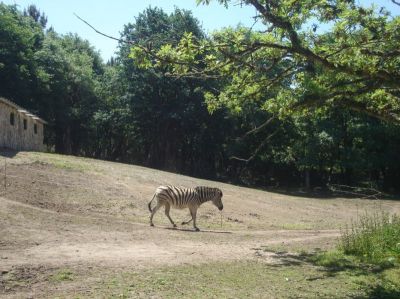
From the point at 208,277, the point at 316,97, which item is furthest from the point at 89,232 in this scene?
the point at 316,97

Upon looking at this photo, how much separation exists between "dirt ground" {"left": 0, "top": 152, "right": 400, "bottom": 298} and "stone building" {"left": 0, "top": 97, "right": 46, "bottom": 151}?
177 inches

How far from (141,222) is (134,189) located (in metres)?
5.57

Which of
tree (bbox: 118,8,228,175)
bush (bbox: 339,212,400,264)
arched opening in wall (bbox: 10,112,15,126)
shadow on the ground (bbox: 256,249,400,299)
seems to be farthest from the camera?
tree (bbox: 118,8,228,175)

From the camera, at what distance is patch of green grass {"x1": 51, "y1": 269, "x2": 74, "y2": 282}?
28.1 feet

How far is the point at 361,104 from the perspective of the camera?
927 centimetres

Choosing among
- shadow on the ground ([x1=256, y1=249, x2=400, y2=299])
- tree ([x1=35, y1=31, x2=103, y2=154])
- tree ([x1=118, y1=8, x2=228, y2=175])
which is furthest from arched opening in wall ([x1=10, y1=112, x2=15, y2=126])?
shadow on the ground ([x1=256, y1=249, x2=400, y2=299])

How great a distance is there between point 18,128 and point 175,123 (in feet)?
53.2

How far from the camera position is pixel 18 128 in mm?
33125

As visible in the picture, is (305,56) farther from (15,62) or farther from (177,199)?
(15,62)

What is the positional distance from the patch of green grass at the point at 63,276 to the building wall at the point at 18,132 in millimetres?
23510

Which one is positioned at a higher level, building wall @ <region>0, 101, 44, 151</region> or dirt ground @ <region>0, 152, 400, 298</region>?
building wall @ <region>0, 101, 44, 151</region>

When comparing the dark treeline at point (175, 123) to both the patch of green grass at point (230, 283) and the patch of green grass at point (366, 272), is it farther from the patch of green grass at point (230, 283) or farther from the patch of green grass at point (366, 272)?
the patch of green grass at point (230, 283)

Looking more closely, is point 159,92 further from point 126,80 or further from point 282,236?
point 282,236

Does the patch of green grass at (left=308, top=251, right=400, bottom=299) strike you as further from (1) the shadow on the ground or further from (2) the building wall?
(2) the building wall
